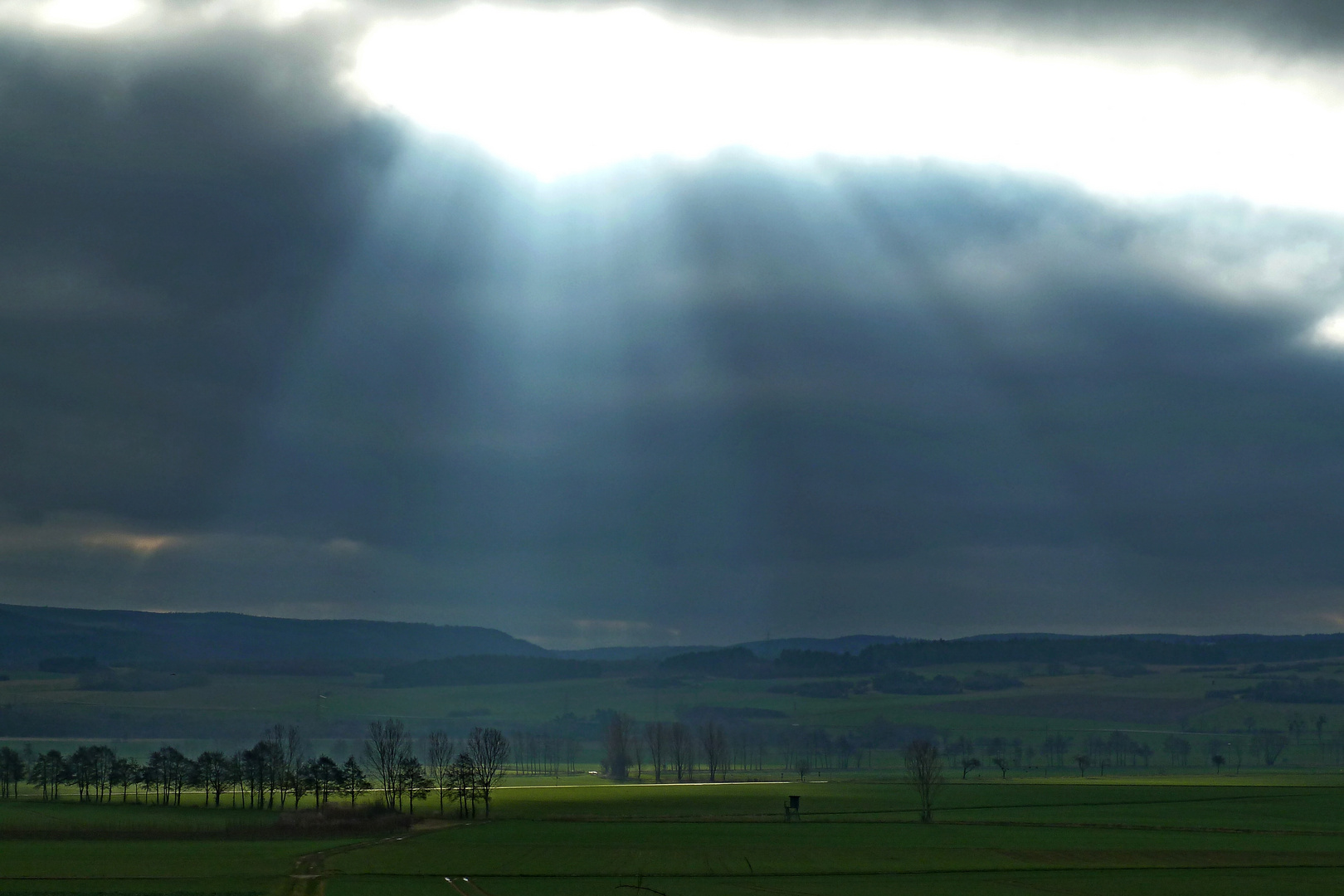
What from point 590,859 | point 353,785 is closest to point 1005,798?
point 353,785

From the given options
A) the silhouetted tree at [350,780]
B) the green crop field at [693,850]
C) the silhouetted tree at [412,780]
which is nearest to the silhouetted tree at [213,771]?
the green crop field at [693,850]

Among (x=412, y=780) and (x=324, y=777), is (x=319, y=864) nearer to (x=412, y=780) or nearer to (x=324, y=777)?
(x=412, y=780)

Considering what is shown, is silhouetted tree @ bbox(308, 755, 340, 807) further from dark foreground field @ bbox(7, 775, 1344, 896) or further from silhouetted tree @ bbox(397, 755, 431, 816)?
dark foreground field @ bbox(7, 775, 1344, 896)

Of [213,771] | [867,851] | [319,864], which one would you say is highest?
[213,771]

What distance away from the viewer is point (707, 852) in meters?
112

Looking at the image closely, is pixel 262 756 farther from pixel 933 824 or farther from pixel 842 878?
pixel 842 878

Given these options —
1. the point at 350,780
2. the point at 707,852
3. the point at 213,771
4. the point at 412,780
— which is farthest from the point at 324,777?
the point at 707,852

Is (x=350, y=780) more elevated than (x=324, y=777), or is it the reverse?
(x=324, y=777)

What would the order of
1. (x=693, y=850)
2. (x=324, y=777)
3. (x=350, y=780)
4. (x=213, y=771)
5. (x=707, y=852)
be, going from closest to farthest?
(x=707, y=852), (x=693, y=850), (x=350, y=780), (x=324, y=777), (x=213, y=771)

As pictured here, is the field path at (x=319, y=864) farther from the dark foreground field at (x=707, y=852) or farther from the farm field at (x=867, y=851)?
the farm field at (x=867, y=851)

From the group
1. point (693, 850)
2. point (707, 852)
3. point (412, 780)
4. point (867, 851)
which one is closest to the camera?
point (707, 852)

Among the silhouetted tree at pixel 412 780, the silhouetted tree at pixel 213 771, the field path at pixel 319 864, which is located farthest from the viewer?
the silhouetted tree at pixel 213 771

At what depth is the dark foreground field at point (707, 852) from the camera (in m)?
89.2

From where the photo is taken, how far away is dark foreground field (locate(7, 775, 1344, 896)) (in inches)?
3514
